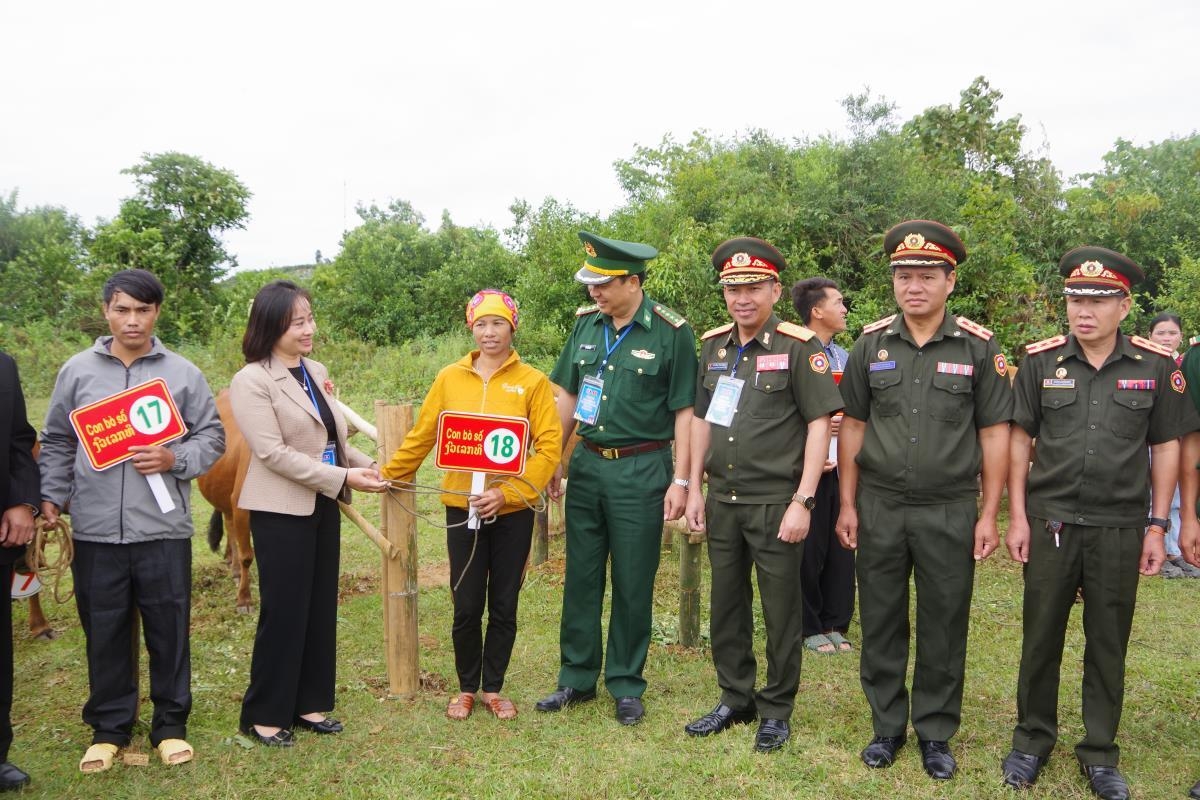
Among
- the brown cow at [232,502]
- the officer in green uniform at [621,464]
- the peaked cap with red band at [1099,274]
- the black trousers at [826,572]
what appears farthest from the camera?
the brown cow at [232,502]

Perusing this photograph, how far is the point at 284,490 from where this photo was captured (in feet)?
12.8

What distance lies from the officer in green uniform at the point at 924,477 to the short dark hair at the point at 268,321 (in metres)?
2.47

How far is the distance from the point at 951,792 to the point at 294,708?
9.29 ft

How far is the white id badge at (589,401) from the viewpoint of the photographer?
435 centimetres

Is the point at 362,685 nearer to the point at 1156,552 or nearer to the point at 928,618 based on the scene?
the point at 928,618

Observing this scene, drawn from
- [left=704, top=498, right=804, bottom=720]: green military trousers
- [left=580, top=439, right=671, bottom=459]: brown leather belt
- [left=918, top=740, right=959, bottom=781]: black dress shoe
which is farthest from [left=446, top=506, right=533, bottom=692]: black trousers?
→ [left=918, top=740, right=959, bottom=781]: black dress shoe

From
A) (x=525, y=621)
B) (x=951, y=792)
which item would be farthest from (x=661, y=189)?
(x=951, y=792)

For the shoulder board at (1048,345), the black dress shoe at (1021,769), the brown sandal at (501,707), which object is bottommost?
the brown sandal at (501,707)

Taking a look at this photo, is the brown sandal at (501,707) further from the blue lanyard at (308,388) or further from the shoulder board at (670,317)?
the shoulder board at (670,317)

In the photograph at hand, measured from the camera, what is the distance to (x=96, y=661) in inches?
148

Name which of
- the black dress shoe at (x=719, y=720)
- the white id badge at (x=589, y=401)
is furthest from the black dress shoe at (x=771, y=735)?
the white id badge at (x=589, y=401)

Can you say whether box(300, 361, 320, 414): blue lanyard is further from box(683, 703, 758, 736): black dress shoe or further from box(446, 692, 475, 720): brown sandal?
box(683, 703, 758, 736): black dress shoe

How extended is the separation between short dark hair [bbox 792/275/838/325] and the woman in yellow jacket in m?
2.02

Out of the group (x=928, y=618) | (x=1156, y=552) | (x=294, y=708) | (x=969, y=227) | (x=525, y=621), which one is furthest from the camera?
(x=969, y=227)
